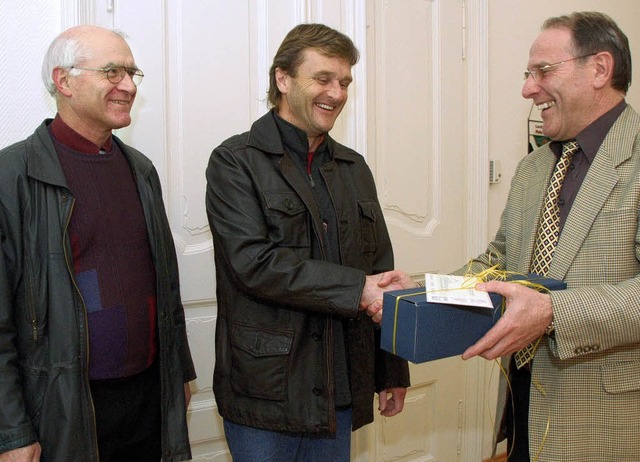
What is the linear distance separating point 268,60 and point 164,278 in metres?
0.95

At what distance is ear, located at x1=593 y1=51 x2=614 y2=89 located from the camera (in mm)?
1384

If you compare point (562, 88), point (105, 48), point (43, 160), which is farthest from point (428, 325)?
point (105, 48)

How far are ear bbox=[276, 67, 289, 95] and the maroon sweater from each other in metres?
0.49

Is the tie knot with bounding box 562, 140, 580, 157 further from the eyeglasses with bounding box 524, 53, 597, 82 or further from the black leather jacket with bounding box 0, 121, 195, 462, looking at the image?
the black leather jacket with bounding box 0, 121, 195, 462

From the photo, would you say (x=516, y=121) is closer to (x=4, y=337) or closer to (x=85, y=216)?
(x=85, y=216)

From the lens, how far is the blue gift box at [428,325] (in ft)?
3.70

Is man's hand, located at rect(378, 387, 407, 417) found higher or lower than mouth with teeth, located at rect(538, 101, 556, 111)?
lower

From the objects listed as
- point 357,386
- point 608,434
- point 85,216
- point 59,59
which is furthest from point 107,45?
point 608,434

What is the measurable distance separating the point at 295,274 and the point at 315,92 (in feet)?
1.68

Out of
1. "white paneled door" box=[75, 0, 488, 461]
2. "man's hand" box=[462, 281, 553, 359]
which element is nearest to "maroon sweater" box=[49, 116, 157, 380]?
"white paneled door" box=[75, 0, 488, 461]

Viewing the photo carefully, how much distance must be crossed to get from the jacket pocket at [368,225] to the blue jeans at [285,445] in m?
0.46

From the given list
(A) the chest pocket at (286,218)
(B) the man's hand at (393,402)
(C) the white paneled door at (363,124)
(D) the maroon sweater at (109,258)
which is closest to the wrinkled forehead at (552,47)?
(A) the chest pocket at (286,218)

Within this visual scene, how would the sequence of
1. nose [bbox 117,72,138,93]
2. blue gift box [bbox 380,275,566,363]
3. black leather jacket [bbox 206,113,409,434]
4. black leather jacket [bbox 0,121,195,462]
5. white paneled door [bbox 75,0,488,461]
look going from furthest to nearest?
1. white paneled door [bbox 75,0,488,461]
2. nose [bbox 117,72,138,93]
3. black leather jacket [bbox 206,113,409,434]
4. black leather jacket [bbox 0,121,195,462]
5. blue gift box [bbox 380,275,566,363]

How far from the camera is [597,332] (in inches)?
46.9
